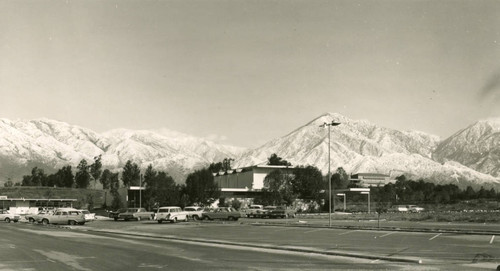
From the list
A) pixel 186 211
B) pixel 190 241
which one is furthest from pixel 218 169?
pixel 190 241

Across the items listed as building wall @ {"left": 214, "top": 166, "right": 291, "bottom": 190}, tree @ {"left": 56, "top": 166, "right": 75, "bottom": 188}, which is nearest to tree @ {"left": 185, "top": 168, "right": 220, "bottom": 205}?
building wall @ {"left": 214, "top": 166, "right": 291, "bottom": 190}

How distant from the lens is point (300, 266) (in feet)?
64.3

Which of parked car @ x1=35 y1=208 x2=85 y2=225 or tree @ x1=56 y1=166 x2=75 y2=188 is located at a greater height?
tree @ x1=56 y1=166 x2=75 y2=188

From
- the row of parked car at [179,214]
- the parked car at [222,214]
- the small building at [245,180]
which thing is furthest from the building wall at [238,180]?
the parked car at [222,214]

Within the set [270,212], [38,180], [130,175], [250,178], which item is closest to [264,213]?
[270,212]

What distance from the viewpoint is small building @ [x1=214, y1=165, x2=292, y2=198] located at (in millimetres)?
139900

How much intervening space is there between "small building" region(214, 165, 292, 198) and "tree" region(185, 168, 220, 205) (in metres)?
9.72

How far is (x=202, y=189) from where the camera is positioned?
10862 cm

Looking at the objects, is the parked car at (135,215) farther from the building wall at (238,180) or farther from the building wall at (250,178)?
the building wall at (238,180)

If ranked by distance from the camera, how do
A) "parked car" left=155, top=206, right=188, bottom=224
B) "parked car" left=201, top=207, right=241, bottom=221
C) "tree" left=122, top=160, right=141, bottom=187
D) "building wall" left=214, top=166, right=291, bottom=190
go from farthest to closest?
"tree" left=122, top=160, right=141, bottom=187 → "building wall" left=214, top=166, right=291, bottom=190 → "parked car" left=201, top=207, right=241, bottom=221 → "parked car" left=155, top=206, right=188, bottom=224

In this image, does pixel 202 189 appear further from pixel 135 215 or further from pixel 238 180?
pixel 238 180

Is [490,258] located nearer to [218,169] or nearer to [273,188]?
[273,188]

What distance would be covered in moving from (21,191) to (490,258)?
5916 inches

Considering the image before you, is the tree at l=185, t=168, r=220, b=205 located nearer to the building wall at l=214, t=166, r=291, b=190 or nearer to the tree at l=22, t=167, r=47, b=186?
the building wall at l=214, t=166, r=291, b=190
